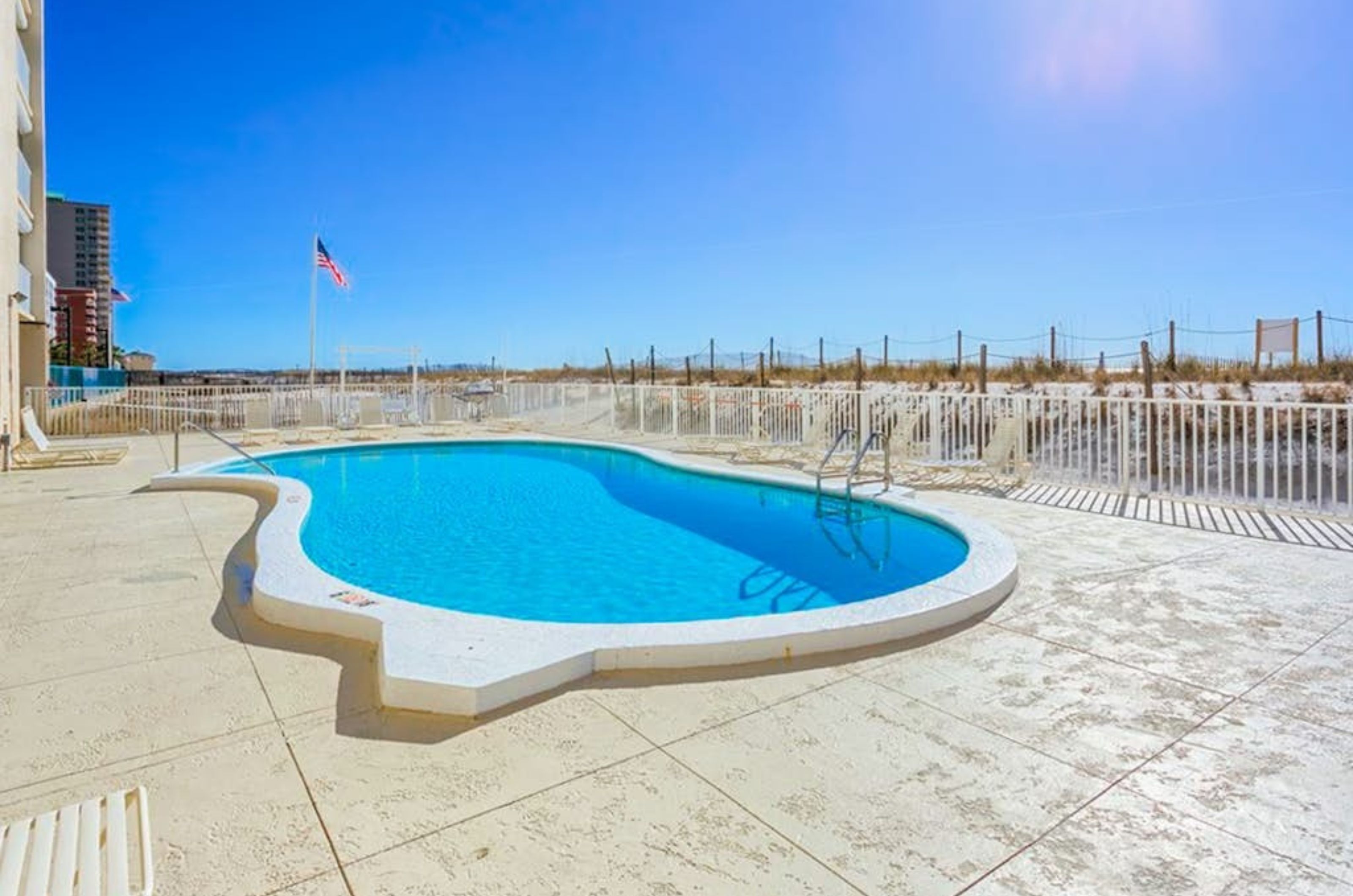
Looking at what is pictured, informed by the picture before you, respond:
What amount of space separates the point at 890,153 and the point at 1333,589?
1043 centimetres

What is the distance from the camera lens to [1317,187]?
14016 mm

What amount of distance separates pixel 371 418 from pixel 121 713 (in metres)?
12.8

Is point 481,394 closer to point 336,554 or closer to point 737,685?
point 336,554

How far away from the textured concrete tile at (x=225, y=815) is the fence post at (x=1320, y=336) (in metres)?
18.6

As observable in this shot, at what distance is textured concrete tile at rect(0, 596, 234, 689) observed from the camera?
286cm

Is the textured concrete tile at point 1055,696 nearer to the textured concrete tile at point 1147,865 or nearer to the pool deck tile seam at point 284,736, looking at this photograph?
the textured concrete tile at point 1147,865

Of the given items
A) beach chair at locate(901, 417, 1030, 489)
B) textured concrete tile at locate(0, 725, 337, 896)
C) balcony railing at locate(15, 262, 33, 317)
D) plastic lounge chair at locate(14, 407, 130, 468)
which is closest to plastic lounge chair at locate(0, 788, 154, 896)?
textured concrete tile at locate(0, 725, 337, 896)

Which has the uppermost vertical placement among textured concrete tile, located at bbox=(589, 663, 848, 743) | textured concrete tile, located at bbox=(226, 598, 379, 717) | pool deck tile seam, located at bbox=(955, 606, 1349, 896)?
textured concrete tile, located at bbox=(226, 598, 379, 717)

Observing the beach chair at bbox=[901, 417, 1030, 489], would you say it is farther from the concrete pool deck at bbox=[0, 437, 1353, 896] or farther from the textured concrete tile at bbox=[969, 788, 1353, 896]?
the textured concrete tile at bbox=[969, 788, 1353, 896]

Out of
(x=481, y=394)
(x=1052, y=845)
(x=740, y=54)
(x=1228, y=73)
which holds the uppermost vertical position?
(x=740, y=54)

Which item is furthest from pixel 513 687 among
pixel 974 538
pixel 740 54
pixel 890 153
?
pixel 890 153

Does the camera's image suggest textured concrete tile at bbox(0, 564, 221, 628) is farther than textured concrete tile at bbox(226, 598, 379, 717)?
Yes

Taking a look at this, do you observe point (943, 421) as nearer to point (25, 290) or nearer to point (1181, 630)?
point (1181, 630)

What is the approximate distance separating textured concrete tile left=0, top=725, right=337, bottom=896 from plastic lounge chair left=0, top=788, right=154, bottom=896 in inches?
2.0
